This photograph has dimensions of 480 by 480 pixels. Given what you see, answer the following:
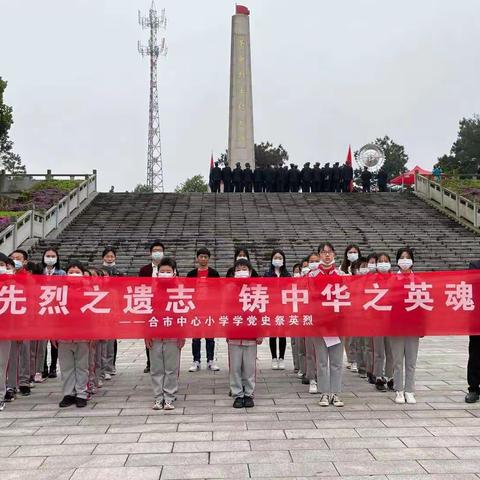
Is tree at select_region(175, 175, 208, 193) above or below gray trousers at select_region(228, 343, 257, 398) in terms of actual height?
above

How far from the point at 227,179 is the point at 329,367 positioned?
62.0 ft

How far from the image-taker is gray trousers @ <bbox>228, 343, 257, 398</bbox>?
550 cm

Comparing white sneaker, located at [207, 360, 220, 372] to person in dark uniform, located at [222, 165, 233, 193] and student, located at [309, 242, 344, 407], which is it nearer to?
student, located at [309, 242, 344, 407]

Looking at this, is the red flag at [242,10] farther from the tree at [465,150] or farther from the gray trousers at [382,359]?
the tree at [465,150]

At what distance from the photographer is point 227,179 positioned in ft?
78.7

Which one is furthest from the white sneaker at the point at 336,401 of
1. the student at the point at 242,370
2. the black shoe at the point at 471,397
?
the black shoe at the point at 471,397

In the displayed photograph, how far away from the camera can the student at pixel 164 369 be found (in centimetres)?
538

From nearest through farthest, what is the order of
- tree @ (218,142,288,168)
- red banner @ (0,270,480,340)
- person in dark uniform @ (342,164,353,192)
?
red banner @ (0,270,480,340)
person in dark uniform @ (342,164,353,192)
tree @ (218,142,288,168)

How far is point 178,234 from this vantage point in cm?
1712

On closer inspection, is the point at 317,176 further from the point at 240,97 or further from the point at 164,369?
the point at 164,369

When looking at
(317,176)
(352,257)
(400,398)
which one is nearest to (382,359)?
(400,398)

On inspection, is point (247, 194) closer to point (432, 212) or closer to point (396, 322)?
point (432, 212)

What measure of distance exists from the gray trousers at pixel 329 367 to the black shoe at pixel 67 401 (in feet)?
8.24

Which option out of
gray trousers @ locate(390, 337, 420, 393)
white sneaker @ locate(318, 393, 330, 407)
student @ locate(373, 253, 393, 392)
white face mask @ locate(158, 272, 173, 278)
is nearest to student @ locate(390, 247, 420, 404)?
gray trousers @ locate(390, 337, 420, 393)
